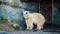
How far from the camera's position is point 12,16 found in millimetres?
3496

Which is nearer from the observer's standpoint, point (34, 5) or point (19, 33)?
point (19, 33)

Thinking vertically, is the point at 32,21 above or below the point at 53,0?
below

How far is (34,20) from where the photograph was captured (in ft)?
11.4

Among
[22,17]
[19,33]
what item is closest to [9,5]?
[22,17]

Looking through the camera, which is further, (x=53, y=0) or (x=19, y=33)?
(x=53, y=0)

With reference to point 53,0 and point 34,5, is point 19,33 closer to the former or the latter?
point 34,5

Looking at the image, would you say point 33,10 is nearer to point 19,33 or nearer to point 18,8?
point 18,8

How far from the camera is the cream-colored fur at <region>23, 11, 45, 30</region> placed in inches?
136

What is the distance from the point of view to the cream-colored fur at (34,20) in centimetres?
345

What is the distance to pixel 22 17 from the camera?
11.5ft

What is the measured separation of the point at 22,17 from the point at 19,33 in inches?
15.6

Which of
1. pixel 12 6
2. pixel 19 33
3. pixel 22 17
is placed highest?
pixel 12 6

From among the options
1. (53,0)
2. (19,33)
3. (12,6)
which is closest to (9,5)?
(12,6)

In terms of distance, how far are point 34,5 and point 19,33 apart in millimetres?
650
